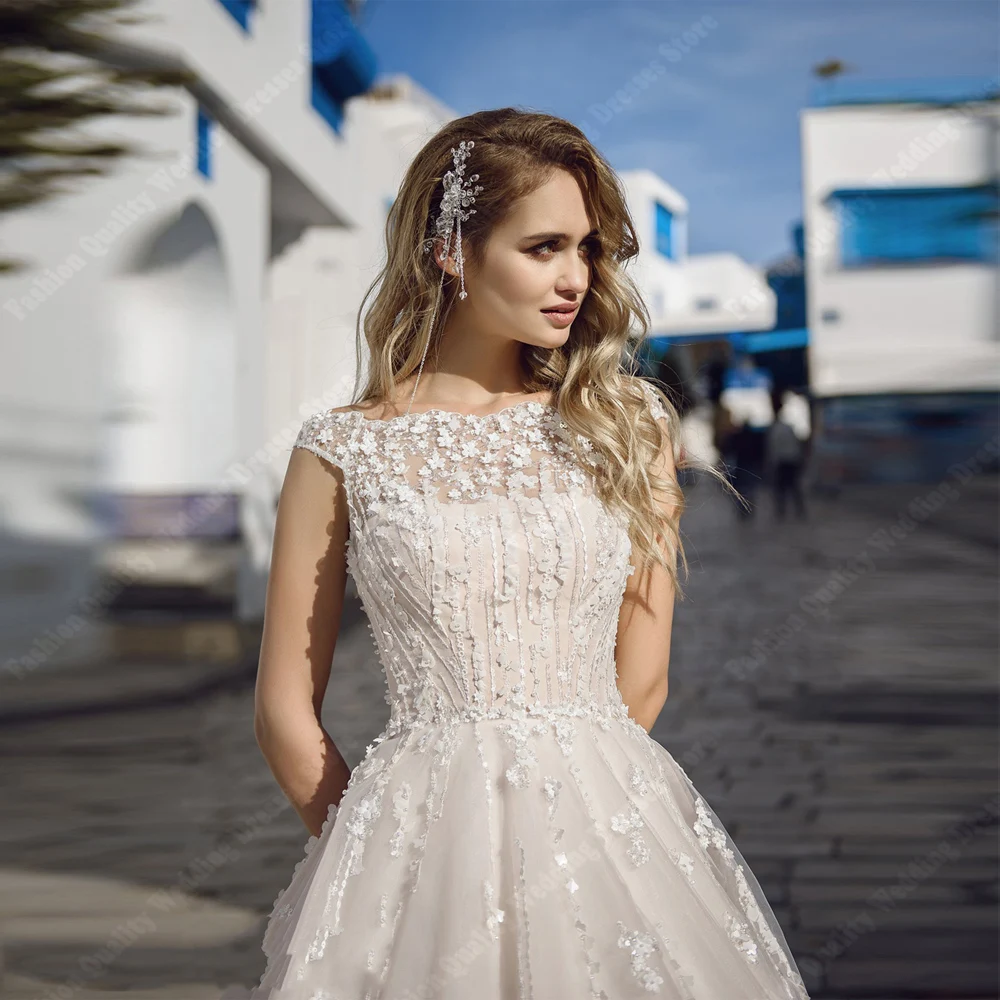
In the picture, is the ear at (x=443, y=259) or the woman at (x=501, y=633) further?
the ear at (x=443, y=259)

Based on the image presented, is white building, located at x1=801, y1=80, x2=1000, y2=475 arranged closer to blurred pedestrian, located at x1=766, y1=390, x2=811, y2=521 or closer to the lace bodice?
blurred pedestrian, located at x1=766, y1=390, x2=811, y2=521

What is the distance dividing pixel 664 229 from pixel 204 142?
1507cm

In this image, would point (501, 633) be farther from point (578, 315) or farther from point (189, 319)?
point (189, 319)

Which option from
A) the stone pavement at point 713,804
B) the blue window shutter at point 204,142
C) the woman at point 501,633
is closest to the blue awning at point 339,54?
the blue window shutter at point 204,142

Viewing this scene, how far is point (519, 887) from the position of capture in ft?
5.12

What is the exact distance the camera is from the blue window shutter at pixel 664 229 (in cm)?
2300

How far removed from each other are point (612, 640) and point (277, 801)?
3.67m

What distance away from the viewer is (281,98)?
1050cm

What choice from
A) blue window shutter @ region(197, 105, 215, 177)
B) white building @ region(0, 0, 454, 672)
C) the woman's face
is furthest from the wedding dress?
blue window shutter @ region(197, 105, 215, 177)

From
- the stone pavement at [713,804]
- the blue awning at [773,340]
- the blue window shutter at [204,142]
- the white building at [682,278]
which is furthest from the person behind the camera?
the white building at [682,278]

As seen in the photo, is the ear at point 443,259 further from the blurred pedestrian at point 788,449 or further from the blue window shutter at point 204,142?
the blurred pedestrian at point 788,449

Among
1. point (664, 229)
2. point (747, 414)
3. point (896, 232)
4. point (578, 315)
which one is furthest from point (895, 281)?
point (578, 315)

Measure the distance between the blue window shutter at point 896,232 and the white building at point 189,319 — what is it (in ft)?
18.8

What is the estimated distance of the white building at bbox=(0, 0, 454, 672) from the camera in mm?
7863
